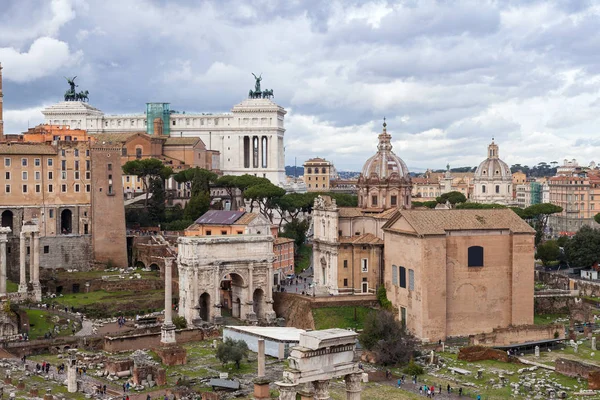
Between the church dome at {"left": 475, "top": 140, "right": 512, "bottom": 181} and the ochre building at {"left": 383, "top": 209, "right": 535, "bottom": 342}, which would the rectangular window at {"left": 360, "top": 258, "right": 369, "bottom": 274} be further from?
the church dome at {"left": 475, "top": 140, "right": 512, "bottom": 181}

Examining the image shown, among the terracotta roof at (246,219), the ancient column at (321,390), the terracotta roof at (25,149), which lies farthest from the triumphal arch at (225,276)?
the ancient column at (321,390)

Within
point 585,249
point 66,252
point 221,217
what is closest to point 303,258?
point 221,217

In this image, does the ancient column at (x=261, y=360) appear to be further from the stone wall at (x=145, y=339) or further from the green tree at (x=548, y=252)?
the green tree at (x=548, y=252)

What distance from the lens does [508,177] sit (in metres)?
135

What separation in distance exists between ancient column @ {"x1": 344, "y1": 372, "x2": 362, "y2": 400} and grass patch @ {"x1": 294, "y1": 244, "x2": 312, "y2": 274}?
2126 inches

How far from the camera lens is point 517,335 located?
57.7 m

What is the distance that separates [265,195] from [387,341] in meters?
43.5

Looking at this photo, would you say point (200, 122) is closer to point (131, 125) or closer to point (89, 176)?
point (131, 125)

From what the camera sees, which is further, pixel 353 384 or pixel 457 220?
pixel 457 220

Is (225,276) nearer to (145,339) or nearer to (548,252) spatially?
(145,339)

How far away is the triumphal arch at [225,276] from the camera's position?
6450cm

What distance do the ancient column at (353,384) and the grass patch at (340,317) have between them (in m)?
30.7

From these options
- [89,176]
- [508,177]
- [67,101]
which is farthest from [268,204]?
[508,177]

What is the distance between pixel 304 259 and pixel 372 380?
135 ft
